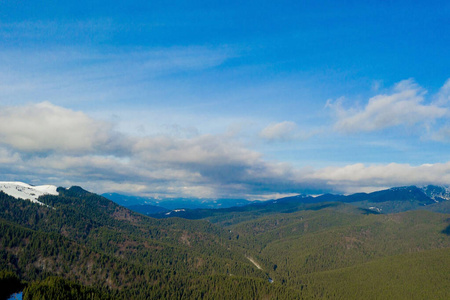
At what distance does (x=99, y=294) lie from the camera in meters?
181

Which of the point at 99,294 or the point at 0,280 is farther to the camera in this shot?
the point at 99,294

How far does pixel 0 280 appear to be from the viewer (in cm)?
14225

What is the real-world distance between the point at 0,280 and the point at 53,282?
26.9 meters

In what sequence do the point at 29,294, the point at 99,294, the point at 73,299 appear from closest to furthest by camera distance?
the point at 29,294, the point at 73,299, the point at 99,294

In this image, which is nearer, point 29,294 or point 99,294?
point 29,294

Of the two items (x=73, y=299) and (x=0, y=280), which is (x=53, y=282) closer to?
(x=73, y=299)

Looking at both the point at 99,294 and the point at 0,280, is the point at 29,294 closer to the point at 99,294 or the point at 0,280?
the point at 0,280

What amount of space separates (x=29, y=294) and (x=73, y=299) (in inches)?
997

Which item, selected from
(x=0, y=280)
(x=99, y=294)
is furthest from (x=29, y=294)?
(x=99, y=294)

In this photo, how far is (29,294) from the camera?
457 ft

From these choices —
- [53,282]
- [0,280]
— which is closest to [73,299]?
[53,282]

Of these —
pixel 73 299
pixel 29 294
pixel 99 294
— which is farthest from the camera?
pixel 99 294

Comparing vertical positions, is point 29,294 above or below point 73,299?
above

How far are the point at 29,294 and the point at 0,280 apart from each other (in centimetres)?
1802
